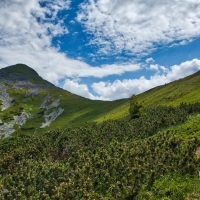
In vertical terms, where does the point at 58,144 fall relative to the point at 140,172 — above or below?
above

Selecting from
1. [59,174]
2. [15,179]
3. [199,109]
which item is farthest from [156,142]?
[199,109]

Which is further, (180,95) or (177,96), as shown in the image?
(177,96)

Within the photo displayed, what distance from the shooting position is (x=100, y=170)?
20531 millimetres

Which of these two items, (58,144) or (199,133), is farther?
(58,144)

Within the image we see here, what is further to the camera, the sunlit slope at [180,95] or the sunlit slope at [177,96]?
the sunlit slope at [177,96]

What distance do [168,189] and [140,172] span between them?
7.22 ft

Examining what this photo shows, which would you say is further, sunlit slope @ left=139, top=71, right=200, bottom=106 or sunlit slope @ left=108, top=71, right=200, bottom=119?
sunlit slope @ left=108, top=71, right=200, bottom=119

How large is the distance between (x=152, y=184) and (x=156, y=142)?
9.95 metres

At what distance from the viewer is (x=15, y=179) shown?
2009cm

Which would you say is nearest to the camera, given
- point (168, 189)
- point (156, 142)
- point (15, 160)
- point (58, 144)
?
point (168, 189)

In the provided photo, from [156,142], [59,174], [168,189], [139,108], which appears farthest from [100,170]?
[139,108]

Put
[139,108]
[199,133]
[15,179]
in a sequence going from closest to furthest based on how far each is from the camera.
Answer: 1. [15,179]
2. [199,133]
3. [139,108]

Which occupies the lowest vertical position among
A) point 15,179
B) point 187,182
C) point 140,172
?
point 187,182

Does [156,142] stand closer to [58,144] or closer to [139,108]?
[58,144]
